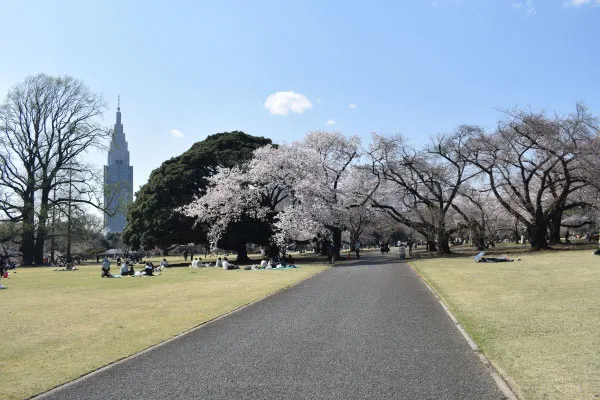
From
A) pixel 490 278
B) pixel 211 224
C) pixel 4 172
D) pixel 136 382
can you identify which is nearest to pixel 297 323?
pixel 136 382

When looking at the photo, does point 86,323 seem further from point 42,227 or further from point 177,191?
point 42,227

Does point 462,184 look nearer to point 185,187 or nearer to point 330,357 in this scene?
point 185,187

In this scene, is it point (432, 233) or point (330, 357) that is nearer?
point (330, 357)

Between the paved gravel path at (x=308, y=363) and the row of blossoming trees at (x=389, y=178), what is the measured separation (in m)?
26.5

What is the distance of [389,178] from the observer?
42.2 metres

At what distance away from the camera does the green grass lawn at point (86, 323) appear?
21.2 ft

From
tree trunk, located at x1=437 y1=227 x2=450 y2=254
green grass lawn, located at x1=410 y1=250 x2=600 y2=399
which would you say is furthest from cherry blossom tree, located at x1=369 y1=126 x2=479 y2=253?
green grass lawn, located at x1=410 y1=250 x2=600 y2=399

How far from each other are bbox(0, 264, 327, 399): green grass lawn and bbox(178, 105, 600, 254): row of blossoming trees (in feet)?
65.3

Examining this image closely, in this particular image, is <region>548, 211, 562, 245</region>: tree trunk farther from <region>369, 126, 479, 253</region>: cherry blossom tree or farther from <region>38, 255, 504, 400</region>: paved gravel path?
<region>38, 255, 504, 400</region>: paved gravel path

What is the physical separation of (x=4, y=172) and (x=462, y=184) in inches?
1816

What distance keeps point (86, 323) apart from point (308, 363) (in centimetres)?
613

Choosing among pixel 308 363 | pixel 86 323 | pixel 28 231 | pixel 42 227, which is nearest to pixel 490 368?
pixel 308 363

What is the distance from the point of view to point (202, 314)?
36.1 feet

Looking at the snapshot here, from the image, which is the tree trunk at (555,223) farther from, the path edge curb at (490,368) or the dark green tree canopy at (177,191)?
the path edge curb at (490,368)
